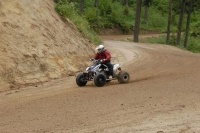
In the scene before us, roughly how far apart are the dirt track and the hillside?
94 cm

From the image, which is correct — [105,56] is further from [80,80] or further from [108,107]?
[108,107]

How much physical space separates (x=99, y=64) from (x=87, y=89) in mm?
1213

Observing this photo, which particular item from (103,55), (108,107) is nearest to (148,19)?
(103,55)

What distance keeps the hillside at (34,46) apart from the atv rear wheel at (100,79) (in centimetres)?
287

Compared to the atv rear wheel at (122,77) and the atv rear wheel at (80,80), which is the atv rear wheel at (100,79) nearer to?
the atv rear wheel at (80,80)

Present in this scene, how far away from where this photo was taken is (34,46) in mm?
17562

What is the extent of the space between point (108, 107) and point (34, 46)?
23.5 feet

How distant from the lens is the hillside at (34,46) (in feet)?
52.4

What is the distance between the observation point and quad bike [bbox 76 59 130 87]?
14633 mm

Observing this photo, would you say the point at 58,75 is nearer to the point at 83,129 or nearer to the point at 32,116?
the point at 32,116

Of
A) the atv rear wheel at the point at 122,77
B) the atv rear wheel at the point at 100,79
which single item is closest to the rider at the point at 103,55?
the atv rear wheel at the point at 122,77

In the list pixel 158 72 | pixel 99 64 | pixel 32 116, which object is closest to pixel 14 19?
pixel 99 64

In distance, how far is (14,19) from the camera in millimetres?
17891

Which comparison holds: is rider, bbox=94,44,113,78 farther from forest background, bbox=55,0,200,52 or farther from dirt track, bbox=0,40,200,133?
forest background, bbox=55,0,200,52
